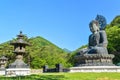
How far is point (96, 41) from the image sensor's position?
82.9 ft

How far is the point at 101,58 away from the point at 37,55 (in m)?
27.5

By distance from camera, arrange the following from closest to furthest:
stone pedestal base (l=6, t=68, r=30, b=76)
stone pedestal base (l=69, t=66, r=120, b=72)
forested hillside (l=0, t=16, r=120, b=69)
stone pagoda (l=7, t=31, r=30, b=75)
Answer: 1. stone pedestal base (l=69, t=66, r=120, b=72)
2. stone pedestal base (l=6, t=68, r=30, b=76)
3. stone pagoda (l=7, t=31, r=30, b=75)
4. forested hillside (l=0, t=16, r=120, b=69)

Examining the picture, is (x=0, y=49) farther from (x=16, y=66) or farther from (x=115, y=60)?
(x=16, y=66)

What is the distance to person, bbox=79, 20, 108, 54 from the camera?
78.8ft

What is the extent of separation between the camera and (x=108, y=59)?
2408 cm

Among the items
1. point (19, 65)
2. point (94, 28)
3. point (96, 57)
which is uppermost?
point (94, 28)

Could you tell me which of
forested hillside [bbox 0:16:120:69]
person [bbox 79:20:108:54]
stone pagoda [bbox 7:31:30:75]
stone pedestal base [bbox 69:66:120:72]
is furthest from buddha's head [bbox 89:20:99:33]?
forested hillside [bbox 0:16:120:69]

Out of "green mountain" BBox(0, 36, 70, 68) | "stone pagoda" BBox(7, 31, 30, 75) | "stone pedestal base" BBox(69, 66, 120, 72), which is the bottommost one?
"stone pedestal base" BBox(69, 66, 120, 72)

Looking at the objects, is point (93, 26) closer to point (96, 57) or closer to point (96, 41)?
point (96, 41)

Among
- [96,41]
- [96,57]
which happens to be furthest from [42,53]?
[96,57]

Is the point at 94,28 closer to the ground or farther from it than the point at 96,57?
farther from it

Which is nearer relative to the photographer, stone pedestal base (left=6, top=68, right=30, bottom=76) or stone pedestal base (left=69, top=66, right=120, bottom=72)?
stone pedestal base (left=69, top=66, right=120, bottom=72)

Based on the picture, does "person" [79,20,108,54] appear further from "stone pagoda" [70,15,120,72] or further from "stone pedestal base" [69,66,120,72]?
"stone pedestal base" [69,66,120,72]

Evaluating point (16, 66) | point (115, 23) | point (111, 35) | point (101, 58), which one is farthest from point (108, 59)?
point (115, 23)
